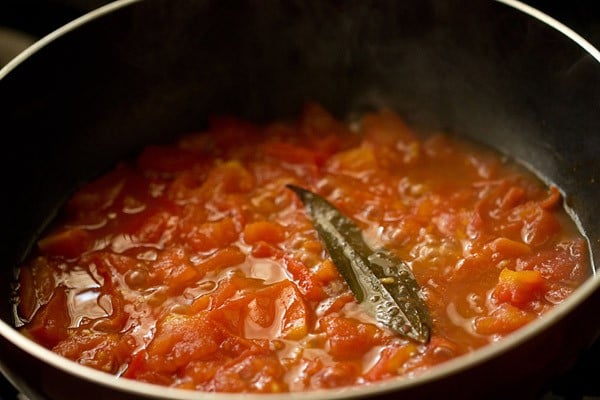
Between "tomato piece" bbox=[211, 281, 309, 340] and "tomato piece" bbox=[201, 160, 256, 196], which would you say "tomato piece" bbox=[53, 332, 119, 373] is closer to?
"tomato piece" bbox=[211, 281, 309, 340]

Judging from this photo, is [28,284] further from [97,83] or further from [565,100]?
[565,100]

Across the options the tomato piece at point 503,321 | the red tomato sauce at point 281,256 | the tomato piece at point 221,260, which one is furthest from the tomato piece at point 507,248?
the tomato piece at point 221,260

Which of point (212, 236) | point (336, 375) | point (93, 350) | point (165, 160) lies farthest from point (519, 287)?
point (165, 160)

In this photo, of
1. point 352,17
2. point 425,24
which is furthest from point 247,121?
point 425,24

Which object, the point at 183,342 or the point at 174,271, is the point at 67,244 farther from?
the point at 183,342

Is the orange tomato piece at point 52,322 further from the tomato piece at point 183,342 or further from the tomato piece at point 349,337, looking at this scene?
the tomato piece at point 349,337
